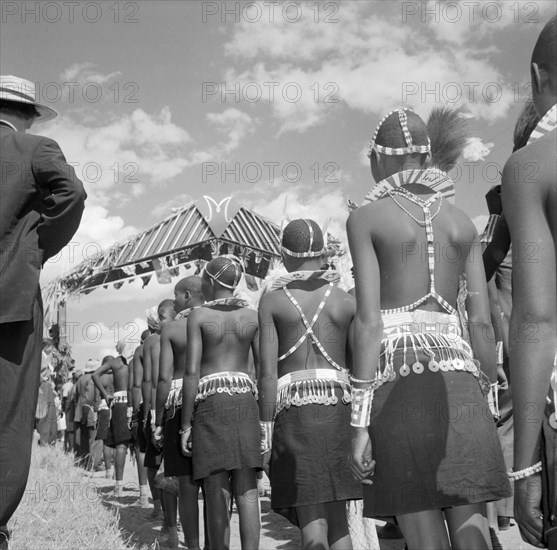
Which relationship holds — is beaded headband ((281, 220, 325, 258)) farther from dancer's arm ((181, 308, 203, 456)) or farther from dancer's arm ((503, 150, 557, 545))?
dancer's arm ((503, 150, 557, 545))

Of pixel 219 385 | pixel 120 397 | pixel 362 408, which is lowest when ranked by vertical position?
pixel 362 408

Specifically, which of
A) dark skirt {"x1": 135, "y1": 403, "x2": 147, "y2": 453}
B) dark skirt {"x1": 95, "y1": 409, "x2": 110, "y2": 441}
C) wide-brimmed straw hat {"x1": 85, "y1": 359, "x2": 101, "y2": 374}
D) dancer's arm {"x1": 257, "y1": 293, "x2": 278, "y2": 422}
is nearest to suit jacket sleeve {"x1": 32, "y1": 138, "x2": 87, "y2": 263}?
dancer's arm {"x1": 257, "y1": 293, "x2": 278, "y2": 422}

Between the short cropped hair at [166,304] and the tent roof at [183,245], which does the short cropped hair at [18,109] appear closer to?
the short cropped hair at [166,304]

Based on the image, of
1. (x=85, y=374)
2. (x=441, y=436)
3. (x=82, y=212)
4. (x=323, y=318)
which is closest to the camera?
(x=441, y=436)

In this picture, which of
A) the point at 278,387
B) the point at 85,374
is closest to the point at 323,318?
the point at 278,387

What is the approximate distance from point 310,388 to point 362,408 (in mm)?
1320

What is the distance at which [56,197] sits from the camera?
3490 millimetres

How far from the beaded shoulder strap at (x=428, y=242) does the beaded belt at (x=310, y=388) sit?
1.23 m

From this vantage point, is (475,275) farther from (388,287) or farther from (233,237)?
(233,237)

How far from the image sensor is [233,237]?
667 inches

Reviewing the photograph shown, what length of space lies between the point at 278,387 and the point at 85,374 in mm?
12646

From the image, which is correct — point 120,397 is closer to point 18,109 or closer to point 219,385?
point 219,385

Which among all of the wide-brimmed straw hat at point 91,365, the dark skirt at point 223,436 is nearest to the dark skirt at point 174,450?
the dark skirt at point 223,436

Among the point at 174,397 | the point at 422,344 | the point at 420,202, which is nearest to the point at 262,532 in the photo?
the point at 174,397
